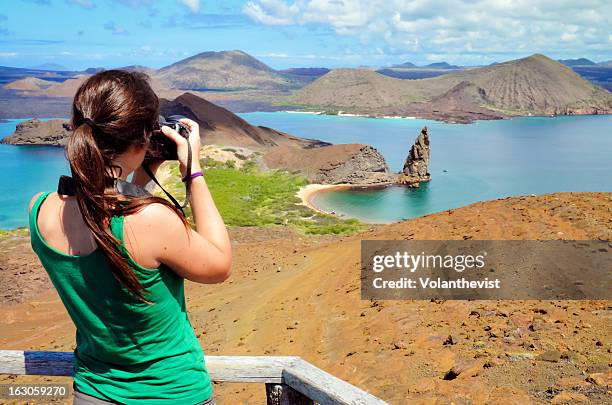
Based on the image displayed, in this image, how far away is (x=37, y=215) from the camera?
1.64 meters

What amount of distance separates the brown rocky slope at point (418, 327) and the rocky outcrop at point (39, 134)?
66.2 meters

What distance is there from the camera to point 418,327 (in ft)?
24.1

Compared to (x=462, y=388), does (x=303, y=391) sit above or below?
above

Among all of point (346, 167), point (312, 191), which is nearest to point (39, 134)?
point (346, 167)

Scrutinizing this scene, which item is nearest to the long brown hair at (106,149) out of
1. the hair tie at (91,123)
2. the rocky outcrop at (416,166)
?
the hair tie at (91,123)

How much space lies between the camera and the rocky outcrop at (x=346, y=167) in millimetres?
47781

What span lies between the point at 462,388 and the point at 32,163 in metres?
64.2

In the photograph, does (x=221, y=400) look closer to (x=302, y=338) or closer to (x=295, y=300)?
(x=302, y=338)

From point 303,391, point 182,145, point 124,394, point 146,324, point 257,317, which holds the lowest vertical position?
point 257,317

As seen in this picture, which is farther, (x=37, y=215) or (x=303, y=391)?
(x=303, y=391)

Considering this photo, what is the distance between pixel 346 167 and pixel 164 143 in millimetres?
46740

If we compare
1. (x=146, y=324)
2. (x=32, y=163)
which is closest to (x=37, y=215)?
(x=146, y=324)

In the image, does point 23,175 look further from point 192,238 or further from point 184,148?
point 192,238

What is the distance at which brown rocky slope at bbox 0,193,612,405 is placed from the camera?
521 cm
